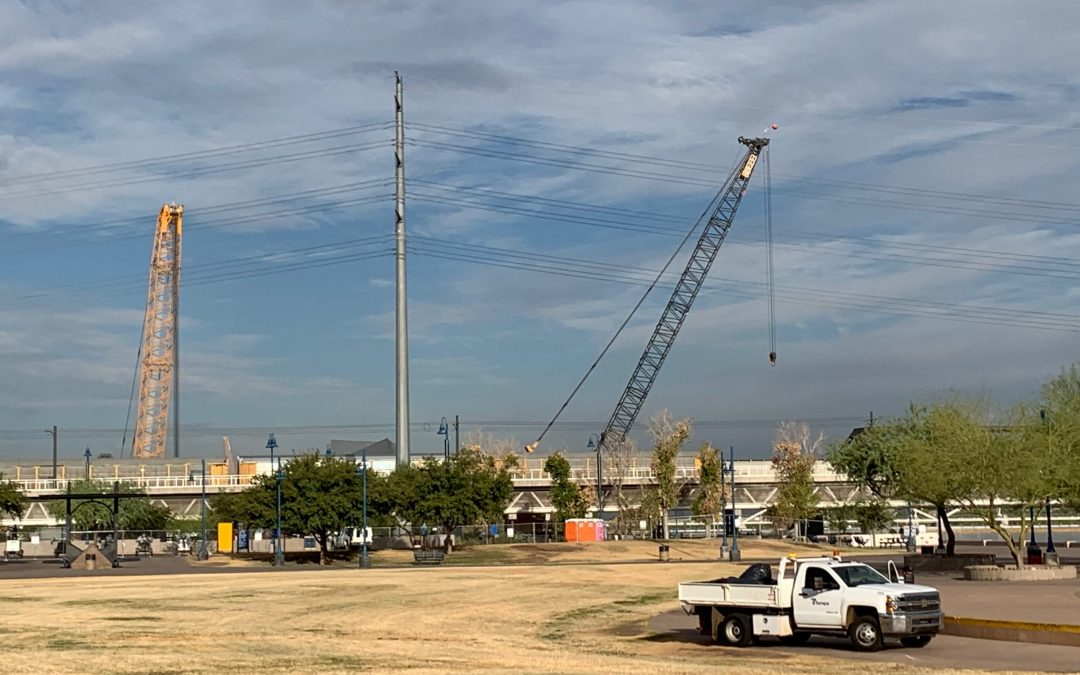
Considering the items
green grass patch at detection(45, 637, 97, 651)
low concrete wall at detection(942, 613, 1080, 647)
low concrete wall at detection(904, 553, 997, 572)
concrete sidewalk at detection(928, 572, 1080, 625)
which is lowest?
low concrete wall at detection(904, 553, 997, 572)

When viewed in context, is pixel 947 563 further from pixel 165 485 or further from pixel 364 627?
pixel 165 485

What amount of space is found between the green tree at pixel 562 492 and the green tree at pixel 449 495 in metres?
18.9

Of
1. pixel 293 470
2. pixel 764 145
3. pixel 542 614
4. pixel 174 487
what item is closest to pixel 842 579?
pixel 542 614

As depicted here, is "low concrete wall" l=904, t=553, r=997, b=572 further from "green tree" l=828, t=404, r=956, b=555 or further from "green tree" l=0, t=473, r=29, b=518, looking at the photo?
"green tree" l=0, t=473, r=29, b=518

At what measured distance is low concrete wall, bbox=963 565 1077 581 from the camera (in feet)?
173

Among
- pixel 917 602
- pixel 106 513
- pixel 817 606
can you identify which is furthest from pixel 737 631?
pixel 106 513

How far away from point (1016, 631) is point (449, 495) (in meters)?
70.4

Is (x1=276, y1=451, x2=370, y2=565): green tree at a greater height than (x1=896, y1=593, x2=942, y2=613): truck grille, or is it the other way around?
(x1=276, y1=451, x2=370, y2=565): green tree

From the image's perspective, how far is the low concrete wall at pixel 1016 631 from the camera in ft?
93.4

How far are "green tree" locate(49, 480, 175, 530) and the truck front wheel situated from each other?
338 feet

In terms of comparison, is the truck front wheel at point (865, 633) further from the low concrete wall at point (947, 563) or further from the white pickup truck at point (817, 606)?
the low concrete wall at point (947, 563)

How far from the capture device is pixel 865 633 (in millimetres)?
29344

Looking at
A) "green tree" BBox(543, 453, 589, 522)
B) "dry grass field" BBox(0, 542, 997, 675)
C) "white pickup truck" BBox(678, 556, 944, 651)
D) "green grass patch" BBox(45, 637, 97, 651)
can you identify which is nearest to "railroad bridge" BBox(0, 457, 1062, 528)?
"green tree" BBox(543, 453, 589, 522)

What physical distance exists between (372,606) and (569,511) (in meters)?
76.4
